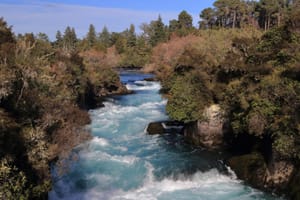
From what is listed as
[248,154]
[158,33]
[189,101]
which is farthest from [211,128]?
[158,33]

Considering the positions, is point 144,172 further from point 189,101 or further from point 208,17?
point 208,17

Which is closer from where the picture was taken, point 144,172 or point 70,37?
point 144,172

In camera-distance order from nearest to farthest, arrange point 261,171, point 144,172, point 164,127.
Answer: point 261,171 < point 144,172 < point 164,127

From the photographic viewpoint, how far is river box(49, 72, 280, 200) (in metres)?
→ 18.9

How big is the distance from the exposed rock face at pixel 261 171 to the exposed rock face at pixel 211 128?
3589 mm

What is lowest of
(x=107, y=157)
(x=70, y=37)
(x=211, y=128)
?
(x=107, y=157)

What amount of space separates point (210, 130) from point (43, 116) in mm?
14468

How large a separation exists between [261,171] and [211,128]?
21.3 feet

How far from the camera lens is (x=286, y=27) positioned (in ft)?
78.2

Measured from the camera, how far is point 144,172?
850 inches

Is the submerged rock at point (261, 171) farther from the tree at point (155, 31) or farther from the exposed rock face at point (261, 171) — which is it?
the tree at point (155, 31)

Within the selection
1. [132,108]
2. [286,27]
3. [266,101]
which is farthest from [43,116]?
[132,108]

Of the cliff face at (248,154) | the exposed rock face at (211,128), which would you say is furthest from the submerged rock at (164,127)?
the exposed rock face at (211,128)

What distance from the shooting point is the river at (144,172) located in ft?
61.9
